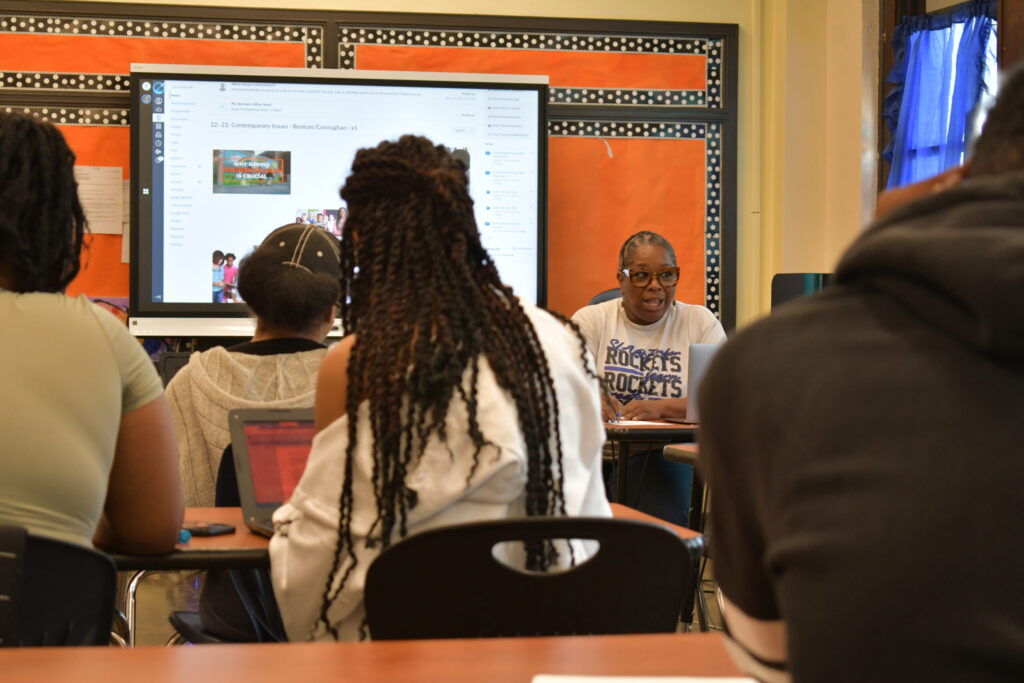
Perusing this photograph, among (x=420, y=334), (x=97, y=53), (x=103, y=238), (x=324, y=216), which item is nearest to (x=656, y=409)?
(x=324, y=216)

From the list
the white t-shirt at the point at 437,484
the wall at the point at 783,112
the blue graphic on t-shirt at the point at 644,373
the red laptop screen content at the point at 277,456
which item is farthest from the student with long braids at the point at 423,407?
the wall at the point at 783,112

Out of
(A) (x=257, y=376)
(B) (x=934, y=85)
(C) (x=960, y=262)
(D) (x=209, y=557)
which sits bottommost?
(D) (x=209, y=557)

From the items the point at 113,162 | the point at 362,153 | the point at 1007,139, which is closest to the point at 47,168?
the point at 362,153

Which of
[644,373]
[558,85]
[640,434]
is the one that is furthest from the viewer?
[558,85]

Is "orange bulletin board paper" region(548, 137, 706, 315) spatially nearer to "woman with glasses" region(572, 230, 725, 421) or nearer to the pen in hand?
"woman with glasses" region(572, 230, 725, 421)

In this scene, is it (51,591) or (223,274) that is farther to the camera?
(223,274)

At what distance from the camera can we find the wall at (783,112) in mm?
5188

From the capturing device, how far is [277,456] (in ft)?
5.98

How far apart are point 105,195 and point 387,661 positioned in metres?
4.57

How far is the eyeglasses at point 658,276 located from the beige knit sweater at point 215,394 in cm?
203

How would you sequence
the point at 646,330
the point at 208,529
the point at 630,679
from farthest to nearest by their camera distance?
1. the point at 646,330
2. the point at 208,529
3. the point at 630,679

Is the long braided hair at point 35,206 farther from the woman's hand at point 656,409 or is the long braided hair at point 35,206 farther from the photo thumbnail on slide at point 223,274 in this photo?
the photo thumbnail on slide at point 223,274

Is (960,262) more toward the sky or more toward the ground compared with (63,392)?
more toward the sky

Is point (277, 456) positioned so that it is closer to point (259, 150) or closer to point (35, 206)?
point (35, 206)
